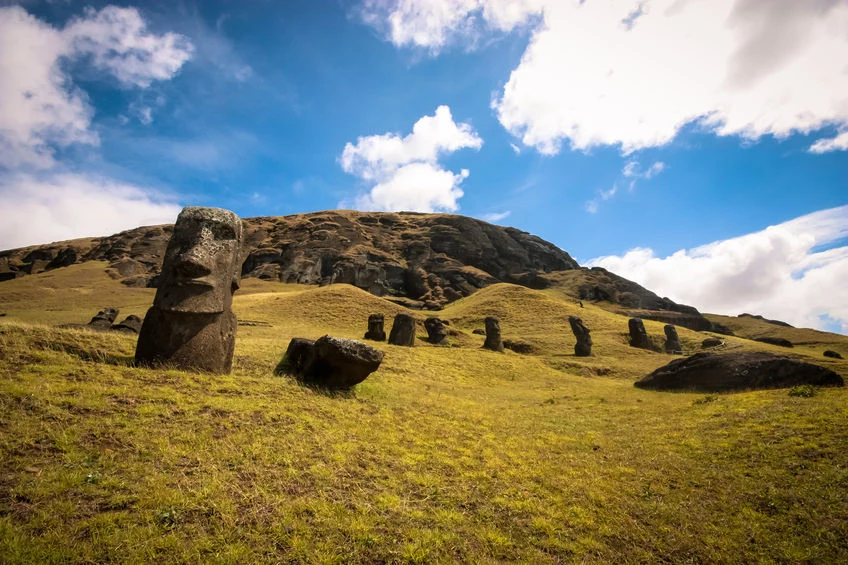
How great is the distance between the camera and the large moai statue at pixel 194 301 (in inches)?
447

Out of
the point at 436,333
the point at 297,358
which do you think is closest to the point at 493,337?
the point at 436,333

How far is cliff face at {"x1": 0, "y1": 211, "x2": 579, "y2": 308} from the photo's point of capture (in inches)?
4353

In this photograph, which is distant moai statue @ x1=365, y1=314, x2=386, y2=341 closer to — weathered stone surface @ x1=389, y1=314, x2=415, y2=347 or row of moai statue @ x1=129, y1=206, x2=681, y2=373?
weathered stone surface @ x1=389, y1=314, x2=415, y2=347

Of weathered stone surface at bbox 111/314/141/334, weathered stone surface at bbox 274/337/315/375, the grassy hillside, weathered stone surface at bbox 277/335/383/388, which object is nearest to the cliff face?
weathered stone surface at bbox 111/314/141/334

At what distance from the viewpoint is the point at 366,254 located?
4668 inches

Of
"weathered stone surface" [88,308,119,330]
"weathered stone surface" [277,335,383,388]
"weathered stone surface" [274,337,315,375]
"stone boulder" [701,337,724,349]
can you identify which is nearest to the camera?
"weathered stone surface" [277,335,383,388]

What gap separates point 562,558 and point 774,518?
3991 mm

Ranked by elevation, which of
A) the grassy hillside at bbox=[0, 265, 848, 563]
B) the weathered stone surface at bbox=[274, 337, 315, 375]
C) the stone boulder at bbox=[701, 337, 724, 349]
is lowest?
the grassy hillside at bbox=[0, 265, 848, 563]

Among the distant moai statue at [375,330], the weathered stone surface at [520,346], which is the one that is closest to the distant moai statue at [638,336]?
the weathered stone surface at [520,346]

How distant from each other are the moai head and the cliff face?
290 feet

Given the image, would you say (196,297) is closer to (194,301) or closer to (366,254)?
(194,301)

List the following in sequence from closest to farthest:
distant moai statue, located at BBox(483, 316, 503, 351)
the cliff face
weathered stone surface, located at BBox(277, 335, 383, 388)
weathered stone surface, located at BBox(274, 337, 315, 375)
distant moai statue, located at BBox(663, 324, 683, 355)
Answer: weathered stone surface, located at BBox(277, 335, 383, 388) → weathered stone surface, located at BBox(274, 337, 315, 375) → distant moai statue, located at BBox(483, 316, 503, 351) → distant moai statue, located at BBox(663, 324, 683, 355) → the cliff face

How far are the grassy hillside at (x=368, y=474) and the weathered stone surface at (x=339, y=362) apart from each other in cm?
97

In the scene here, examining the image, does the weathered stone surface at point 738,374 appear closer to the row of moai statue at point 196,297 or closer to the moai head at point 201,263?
the row of moai statue at point 196,297
